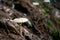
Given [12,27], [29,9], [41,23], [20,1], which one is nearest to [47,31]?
[41,23]

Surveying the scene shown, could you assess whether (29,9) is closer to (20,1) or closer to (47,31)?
(20,1)

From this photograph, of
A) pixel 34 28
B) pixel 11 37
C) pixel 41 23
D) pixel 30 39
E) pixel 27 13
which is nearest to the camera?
pixel 11 37

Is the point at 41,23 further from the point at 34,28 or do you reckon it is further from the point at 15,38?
the point at 15,38

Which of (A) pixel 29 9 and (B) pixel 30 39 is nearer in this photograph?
(B) pixel 30 39

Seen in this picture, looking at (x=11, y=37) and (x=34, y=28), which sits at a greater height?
(x=11, y=37)

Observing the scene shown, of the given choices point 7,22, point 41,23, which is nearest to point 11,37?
point 7,22

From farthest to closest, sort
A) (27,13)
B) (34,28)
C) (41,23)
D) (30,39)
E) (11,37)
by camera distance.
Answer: (27,13) < (41,23) < (34,28) < (30,39) < (11,37)

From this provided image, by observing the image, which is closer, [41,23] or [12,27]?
[12,27]

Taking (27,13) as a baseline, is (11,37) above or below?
above

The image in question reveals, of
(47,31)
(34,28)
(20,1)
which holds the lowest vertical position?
(47,31)
